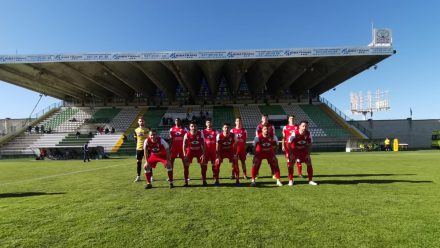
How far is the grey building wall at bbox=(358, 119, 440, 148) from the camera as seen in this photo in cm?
4306

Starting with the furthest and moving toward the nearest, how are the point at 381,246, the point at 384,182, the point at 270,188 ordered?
the point at 384,182 → the point at 270,188 → the point at 381,246

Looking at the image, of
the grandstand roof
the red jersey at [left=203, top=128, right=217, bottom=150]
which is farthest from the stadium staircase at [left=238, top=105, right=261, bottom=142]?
the red jersey at [left=203, top=128, right=217, bottom=150]

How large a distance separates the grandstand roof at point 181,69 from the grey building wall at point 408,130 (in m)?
8.38

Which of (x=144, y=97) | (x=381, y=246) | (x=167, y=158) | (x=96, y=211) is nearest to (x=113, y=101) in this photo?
(x=144, y=97)

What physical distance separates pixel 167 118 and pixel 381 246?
38.1m

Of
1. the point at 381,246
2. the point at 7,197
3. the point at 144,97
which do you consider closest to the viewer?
the point at 381,246

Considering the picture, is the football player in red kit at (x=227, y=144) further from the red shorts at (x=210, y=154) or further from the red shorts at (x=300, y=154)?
the red shorts at (x=300, y=154)

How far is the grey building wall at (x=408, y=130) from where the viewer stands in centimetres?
4306

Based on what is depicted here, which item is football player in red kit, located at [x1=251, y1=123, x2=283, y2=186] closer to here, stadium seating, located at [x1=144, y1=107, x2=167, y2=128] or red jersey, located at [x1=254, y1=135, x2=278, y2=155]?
red jersey, located at [x1=254, y1=135, x2=278, y2=155]

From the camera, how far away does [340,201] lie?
6238 mm

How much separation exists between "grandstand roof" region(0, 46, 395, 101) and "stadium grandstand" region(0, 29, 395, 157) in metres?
0.10

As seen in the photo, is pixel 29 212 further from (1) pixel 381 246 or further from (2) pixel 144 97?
(2) pixel 144 97

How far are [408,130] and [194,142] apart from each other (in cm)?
4288

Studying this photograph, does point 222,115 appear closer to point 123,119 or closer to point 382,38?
point 123,119
